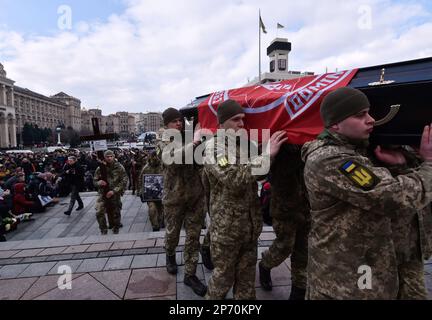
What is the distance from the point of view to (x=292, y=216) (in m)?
2.72

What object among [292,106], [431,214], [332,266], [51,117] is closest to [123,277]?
[332,266]

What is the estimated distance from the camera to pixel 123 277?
325 cm

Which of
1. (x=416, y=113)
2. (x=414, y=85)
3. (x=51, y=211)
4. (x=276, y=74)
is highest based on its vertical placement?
(x=276, y=74)

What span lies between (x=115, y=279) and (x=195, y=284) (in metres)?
1.05

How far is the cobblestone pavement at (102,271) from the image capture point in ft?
9.63

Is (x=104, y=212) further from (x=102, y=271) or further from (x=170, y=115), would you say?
(x=170, y=115)

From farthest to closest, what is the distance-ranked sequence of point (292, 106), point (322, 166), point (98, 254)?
point (98, 254) < point (292, 106) < point (322, 166)

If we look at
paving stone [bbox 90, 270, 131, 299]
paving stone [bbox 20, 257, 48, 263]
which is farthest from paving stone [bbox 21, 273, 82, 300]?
paving stone [bbox 20, 257, 48, 263]

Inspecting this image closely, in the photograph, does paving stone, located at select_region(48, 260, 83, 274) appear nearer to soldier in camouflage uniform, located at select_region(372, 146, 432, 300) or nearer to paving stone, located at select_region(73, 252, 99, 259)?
paving stone, located at select_region(73, 252, 99, 259)

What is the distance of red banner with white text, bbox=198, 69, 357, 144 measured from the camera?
2.02 m

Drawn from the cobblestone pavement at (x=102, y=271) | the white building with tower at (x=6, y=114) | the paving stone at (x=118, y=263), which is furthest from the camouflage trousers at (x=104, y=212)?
the white building with tower at (x=6, y=114)

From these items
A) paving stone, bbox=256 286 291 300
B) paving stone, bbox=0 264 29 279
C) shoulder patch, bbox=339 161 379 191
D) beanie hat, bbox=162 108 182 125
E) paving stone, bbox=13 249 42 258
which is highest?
beanie hat, bbox=162 108 182 125

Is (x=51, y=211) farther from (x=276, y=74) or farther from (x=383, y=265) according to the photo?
(x=276, y=74)

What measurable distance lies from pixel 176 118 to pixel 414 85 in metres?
2.36
